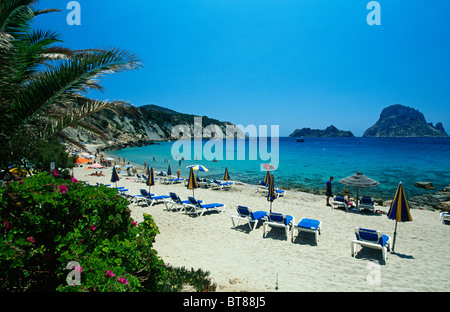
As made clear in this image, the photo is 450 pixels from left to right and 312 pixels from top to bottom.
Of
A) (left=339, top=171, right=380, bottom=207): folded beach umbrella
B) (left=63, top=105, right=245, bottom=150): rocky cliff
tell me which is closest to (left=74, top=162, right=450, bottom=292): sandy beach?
(left=339, top=171, right=380, bottom=207): folded beach umbrella

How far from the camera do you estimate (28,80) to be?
5.11 m

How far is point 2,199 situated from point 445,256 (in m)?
10.6

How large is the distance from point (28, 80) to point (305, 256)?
8.42 m

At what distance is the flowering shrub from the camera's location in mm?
2508

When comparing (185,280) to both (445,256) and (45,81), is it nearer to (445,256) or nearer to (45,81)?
(45,81)

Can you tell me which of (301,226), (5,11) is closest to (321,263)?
(301,226)

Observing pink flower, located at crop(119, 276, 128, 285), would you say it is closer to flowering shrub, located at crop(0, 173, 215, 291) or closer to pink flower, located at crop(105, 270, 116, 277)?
flowering shrub, located at crop(0, 173, 215, 291)

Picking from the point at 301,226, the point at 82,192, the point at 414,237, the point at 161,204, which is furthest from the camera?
the point at 161,204

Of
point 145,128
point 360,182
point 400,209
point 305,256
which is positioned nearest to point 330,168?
point 360,182

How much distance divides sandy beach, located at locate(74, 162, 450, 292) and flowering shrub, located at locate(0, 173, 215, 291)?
2.45 m

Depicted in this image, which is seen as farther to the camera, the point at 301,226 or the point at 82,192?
the point at 301,226
